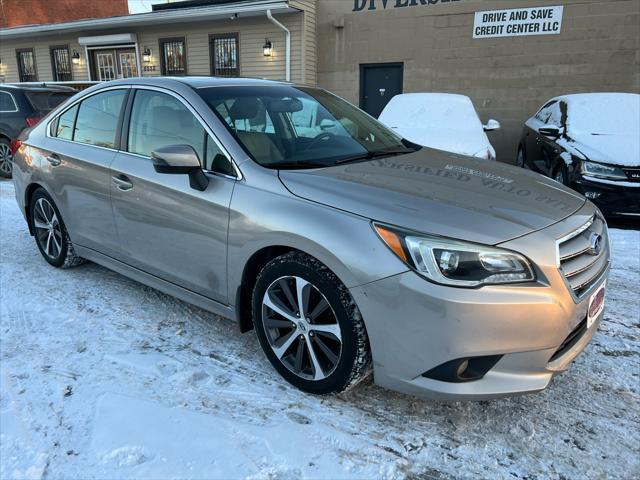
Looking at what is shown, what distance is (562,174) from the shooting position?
6445 mm

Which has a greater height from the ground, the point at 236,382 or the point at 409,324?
the point at 409,324

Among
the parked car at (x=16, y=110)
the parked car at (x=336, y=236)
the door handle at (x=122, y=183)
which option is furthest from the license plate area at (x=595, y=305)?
the parked car at (x=16, y=110)

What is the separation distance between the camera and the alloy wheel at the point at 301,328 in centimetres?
239

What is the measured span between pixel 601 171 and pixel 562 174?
→ 54 cm

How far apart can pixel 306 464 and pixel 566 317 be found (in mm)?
1282

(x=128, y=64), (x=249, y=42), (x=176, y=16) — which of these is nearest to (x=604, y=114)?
(x=249, y=42)

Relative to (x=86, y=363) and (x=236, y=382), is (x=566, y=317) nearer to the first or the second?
(x=236, y=382)

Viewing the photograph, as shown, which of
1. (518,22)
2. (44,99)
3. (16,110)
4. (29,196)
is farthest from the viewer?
(518,22)

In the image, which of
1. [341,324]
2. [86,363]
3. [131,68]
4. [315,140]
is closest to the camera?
[341,324]

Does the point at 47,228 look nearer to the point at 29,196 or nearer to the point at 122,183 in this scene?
the point at 29,196

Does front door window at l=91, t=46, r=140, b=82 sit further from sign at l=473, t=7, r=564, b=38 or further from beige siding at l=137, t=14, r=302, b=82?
sign at l=473, t=7, r=564, b=38

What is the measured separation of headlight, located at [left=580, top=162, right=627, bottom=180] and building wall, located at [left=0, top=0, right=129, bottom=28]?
32483 mm

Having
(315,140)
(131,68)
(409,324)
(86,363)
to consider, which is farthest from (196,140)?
(131,68)

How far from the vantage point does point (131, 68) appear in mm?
16328
